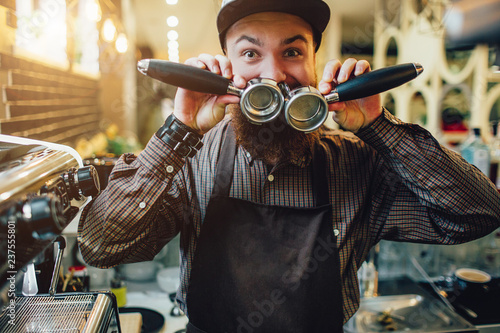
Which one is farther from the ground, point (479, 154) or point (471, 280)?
point (479, 154)

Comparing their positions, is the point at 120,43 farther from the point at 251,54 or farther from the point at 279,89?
the point at 279,89

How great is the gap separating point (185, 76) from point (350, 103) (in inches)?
21.3

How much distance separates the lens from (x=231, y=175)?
1254 mm

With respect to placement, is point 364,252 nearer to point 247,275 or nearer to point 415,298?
point 247,275

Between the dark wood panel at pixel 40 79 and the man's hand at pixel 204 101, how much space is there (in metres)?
1.06

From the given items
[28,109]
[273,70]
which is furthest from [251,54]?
[28,109]

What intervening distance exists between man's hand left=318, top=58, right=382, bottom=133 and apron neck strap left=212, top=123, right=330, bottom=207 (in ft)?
0.66

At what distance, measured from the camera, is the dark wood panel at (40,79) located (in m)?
1.68

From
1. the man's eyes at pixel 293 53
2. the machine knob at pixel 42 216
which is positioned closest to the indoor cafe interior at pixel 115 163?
the machine knob at pixel 42 216

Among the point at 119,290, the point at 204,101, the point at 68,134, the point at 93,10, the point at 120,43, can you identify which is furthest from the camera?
the point at 120,43

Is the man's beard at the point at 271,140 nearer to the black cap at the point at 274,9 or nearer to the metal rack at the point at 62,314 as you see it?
the black cap at the point at 274,9

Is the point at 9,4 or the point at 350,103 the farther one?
the point at 9,4

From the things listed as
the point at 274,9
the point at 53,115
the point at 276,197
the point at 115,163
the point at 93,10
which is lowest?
the point at 276,197

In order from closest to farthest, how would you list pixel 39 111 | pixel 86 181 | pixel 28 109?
pixel 86 181 → pixel 28 109 → pixel 39 111
